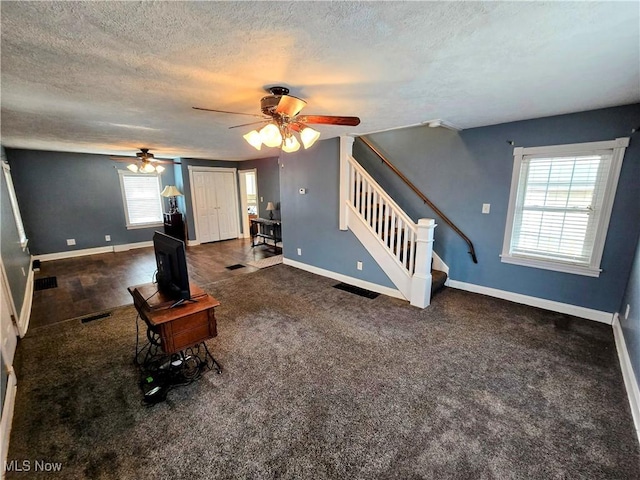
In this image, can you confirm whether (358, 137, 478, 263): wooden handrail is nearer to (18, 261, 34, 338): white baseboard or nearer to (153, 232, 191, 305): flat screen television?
(153, 232, 191, 305): flat screen television

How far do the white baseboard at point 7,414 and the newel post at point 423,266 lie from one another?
3.53 m

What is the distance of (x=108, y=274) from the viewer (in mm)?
4770

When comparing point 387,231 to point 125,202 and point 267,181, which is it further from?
point 125,202

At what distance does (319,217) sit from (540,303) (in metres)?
3.15

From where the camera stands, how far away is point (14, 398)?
6.46 feet

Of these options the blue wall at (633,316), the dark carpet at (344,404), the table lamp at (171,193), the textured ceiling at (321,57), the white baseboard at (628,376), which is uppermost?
the textured ceiling at (321,57)

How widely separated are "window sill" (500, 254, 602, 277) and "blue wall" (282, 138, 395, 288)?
1.53 m

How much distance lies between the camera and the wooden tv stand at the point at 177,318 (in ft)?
6.17

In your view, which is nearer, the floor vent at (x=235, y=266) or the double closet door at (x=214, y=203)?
the floor vent at (x=235, y=266)

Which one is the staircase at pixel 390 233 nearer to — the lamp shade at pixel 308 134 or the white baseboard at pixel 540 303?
the white baseboard at pixel 540 303

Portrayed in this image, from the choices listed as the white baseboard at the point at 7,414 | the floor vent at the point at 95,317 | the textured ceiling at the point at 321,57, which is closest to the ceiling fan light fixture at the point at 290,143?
the textured ceiling at the point at 321,57

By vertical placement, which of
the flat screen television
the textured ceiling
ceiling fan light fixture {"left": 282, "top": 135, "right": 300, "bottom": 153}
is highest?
the textured ceiling

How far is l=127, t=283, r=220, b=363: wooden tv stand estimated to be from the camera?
1881mm

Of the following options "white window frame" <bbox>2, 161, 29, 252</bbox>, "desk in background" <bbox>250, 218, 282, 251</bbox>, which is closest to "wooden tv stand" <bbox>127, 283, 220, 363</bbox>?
"white window frame" <bbox>2, 161, 29, 252</bbox>
